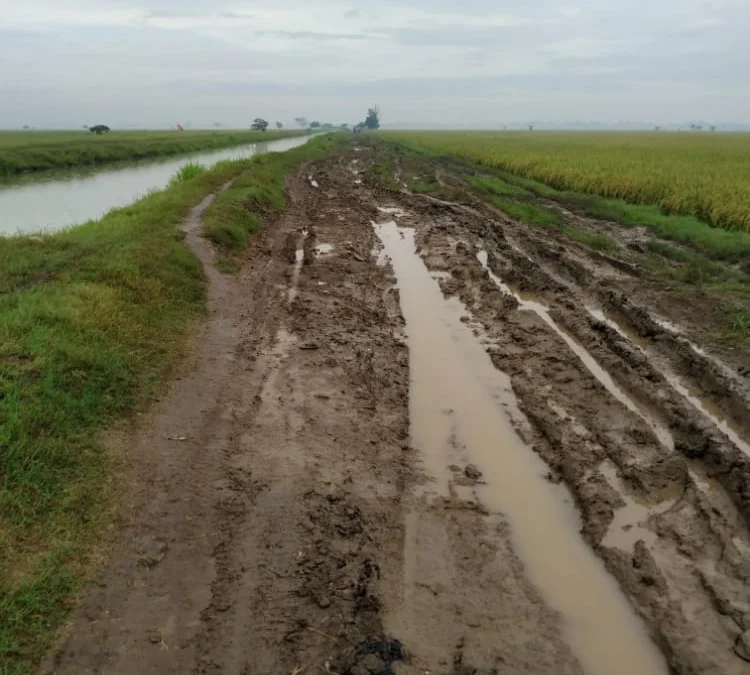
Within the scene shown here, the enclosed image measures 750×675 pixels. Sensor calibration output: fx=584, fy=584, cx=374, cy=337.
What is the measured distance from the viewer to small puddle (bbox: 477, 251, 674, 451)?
6.65 meters

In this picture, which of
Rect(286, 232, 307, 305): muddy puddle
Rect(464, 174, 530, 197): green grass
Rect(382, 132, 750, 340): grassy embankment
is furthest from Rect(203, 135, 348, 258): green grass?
Rect(464, 174, 530, 197): green grass

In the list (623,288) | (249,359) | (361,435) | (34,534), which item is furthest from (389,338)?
(34,534)

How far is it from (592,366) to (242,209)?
11694 millimetres

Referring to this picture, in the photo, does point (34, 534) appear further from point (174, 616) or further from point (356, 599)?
point (356, 599)

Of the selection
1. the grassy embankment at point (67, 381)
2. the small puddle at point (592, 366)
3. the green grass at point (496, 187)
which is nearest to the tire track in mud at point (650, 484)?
the small puddle at point (592, 366)

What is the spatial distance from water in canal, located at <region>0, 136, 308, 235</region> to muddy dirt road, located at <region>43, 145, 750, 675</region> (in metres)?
10.7

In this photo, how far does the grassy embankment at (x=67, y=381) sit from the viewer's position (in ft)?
13.3

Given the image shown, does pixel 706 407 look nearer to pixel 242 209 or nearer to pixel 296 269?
pixel 296 269

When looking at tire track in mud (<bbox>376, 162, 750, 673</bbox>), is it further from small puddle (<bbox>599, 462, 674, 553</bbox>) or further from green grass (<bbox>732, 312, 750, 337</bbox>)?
green grass (<bbox>732, 312, 750, 337</bbox>)

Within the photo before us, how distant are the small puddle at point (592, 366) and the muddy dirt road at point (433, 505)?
0.05 m

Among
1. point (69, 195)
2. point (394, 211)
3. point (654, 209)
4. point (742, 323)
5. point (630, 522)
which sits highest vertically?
point (654, 209)

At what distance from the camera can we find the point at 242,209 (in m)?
16.8

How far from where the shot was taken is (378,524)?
507cm

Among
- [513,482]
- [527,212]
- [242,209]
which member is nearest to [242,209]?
[242,209]
